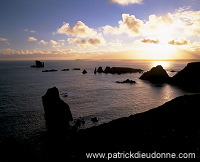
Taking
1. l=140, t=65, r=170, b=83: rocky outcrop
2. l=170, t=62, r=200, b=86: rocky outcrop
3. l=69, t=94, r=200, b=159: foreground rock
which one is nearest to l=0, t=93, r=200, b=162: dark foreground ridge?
l=69, t=94, r=200, b=159: foreground rock

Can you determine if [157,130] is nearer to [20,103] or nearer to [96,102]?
[96,102]

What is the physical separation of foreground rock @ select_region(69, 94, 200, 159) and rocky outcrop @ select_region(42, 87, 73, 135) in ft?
39.1

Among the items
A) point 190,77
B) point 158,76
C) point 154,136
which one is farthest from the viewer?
point 158,76

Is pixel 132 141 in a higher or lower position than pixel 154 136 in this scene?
lower

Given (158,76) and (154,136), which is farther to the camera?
(158,76)

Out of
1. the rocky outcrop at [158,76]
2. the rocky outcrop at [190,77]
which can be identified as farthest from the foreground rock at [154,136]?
the rocky outcrop at [158,76]

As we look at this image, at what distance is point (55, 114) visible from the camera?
4059cm

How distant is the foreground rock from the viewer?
2041 cm

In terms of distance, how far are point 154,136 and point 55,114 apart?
2519 cm

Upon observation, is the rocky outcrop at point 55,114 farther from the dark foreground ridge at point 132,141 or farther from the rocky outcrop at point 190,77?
the rocky outcrop at point 190,77

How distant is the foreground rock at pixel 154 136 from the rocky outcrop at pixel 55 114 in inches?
470

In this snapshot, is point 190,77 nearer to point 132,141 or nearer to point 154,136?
point 154,136

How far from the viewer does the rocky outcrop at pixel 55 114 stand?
128 feet

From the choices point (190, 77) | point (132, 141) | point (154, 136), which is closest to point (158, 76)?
point (190, 77)
